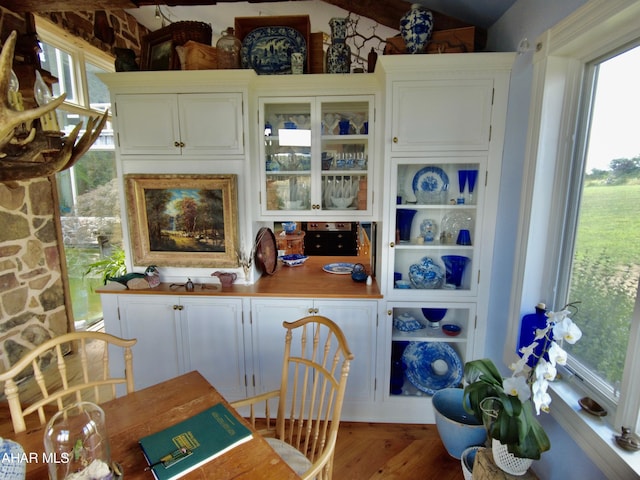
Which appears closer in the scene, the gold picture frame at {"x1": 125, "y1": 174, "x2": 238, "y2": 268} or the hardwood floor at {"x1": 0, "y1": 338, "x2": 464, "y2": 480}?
the hardwood floor at {"x1": 0, "y1": 338, "x2": 464, "y2": 480}

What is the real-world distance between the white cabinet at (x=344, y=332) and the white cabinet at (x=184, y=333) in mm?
124

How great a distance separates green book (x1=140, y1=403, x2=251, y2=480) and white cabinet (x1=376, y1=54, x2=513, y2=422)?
117 cm

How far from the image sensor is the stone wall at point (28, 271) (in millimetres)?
2314

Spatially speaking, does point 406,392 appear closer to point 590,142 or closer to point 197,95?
point 590,142

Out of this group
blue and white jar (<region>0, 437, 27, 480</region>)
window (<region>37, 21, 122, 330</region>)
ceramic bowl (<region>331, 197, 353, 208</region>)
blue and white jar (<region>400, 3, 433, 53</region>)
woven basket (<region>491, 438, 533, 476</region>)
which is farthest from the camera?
window (<region>37, 21, 122, 330</region>)

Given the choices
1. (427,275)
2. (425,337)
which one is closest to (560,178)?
(427,275)

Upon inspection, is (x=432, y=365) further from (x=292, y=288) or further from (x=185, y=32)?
(x=185, y=32)

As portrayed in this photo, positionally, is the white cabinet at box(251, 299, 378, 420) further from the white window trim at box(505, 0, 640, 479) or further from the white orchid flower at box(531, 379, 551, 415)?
the white orchid flower at box(531, 379, 551, 415)

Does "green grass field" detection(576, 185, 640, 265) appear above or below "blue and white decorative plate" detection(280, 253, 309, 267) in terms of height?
above

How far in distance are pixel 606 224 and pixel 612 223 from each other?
3 cm

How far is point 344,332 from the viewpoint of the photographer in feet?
6.64

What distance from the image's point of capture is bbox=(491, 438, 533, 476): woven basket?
4.21 feet

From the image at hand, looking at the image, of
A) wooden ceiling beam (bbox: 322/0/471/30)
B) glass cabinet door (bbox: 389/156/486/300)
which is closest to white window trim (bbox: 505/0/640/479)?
glass cabinet door (bbox: 389/156/486/300)

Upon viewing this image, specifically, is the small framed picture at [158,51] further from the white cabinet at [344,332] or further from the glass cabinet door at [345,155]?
the white cabinet at [344,332]
